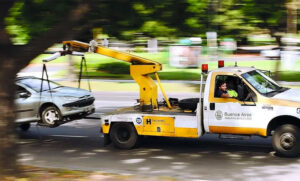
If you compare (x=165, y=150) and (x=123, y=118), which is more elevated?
(x=123, y=118)

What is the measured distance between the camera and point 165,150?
11.3 metres

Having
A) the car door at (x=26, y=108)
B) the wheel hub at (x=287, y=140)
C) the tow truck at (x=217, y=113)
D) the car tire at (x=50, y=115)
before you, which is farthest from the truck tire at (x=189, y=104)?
the car door at (x=26, y=108)

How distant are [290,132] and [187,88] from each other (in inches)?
559

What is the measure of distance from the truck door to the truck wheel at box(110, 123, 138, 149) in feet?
6.42

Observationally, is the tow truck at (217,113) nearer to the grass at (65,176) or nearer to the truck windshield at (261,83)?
the truck windshield at (261,83)

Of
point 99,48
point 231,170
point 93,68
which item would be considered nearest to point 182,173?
point 231,170

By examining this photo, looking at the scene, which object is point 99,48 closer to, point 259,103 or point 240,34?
point 259,103

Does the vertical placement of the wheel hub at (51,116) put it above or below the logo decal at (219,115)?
below

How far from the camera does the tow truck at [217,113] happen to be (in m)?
9.86

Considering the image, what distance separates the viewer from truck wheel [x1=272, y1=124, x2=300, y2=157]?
32.1ft

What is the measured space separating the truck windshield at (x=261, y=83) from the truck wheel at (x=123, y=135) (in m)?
2.95

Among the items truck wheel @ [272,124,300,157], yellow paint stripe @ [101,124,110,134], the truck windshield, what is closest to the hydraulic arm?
yellow paint stripe @ [101,124,110,134]

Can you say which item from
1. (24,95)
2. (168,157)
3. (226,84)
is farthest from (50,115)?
(226,84)

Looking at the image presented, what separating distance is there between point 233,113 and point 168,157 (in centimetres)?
178
